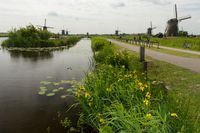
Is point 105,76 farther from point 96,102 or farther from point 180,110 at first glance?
point 180,110

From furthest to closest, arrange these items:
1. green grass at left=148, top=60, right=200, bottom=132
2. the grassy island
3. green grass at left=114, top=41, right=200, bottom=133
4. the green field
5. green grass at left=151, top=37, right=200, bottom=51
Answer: the grassy island
green grass at left=151, top=37, right=200, bottom=51
green grass at left=148, top=60, right=200, bottom=132
green grass at left=114, top=41, right=200, bottom=133
the green field

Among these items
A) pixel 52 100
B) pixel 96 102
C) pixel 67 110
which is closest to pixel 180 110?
pixel 96 102

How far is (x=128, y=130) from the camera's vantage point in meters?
4.15

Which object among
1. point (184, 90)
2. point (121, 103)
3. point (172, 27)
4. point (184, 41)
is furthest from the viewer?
point (172, 27)

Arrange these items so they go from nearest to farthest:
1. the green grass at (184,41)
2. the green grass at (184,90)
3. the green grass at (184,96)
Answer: the green grass at (184,96)
the green grass at (184,90)
the green grass at (184,41)

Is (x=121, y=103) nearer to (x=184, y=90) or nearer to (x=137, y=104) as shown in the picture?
(x=137, y=104)

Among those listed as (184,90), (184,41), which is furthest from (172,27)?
(184,90)

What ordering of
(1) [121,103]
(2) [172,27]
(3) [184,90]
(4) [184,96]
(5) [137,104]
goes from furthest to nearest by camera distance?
(2) [172,27], (3) [184,90], (4) [184,96], (5) [137,104], (1) [121,103]

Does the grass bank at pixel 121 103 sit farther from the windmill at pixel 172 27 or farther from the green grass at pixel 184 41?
the windmill at pixel 172 27

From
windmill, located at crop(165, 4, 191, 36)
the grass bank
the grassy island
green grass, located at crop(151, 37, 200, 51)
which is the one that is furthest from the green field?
windmill, located at crop(165, 4, 191, 36)

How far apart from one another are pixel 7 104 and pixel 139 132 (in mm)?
6356

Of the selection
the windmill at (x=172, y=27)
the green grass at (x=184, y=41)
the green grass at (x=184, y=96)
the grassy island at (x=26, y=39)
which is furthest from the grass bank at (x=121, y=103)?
the windmill at (x=172, y=27)

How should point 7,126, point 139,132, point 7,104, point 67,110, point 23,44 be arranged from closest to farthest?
point 139,132 < point 7,126 < point 67,110 < point 7,104 < point 23,44

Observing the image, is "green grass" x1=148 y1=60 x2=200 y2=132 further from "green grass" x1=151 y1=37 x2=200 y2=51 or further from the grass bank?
"green grass" x1=151 y1=37 x2=200 y2=51
